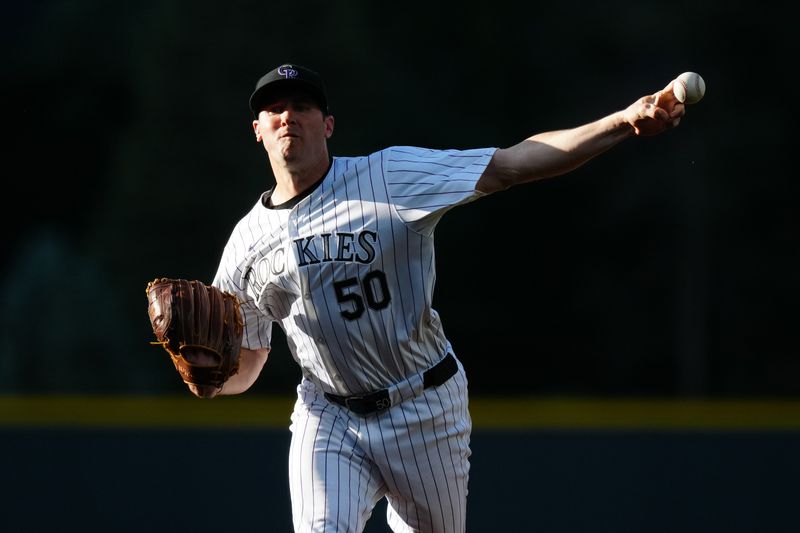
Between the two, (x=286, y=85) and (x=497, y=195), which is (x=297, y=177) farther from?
(x=497, y=195)

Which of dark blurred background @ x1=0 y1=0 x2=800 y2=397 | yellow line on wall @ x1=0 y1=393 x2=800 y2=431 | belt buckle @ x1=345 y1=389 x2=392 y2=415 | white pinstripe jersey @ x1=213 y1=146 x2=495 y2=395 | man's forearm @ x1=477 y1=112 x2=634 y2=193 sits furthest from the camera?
dark blurred background @ x1=0 y1=0 x2=800 y2=397

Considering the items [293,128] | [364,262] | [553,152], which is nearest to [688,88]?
[553,152]

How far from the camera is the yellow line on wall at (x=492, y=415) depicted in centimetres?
537

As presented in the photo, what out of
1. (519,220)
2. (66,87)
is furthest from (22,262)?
(519,220)

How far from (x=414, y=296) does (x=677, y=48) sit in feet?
38.2

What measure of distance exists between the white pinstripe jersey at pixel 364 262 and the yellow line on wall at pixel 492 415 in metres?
2.25

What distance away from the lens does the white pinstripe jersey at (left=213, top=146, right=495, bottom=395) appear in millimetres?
3088

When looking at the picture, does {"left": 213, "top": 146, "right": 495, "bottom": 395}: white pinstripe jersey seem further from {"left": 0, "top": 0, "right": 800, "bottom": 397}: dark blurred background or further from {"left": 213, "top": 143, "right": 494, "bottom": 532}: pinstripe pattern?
{"left": 0, "top": 0, "right": 800, "bottom": 397}: dark blurred background

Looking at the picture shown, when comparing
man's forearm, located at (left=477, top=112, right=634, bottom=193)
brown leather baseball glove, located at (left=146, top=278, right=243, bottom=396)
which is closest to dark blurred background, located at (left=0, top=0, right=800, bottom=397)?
brown leather baseball glove, located at (left=146, top=278, right=243, bottom=396)

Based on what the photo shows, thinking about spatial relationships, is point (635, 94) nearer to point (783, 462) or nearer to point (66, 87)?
point (66, 87)

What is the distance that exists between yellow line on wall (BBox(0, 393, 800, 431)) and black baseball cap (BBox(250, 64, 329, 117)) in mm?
2525

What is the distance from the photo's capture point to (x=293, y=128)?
313 cm

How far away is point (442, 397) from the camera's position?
10.7 feet

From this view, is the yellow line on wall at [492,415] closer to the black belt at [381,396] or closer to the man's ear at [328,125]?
the black belt at [381,396]
